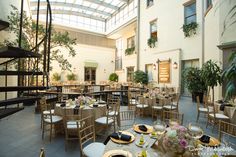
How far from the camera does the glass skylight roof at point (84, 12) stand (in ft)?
48.3

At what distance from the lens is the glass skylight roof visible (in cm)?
1471

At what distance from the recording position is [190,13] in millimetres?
9125

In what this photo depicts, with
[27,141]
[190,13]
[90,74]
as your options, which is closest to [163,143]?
[27,141]

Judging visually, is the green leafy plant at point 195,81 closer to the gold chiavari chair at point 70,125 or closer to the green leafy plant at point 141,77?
the green leafy plant at point 141,77

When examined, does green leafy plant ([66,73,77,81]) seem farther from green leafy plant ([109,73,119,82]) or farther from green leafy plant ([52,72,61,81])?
green leafy plant ([109,73,119,82])

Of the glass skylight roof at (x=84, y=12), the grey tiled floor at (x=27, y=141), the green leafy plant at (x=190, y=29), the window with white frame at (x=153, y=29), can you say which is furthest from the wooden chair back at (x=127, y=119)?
the glass skylight roof at (x=84, y=12)

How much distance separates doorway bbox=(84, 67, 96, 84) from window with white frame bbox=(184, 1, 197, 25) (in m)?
11.2

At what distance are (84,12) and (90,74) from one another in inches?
272

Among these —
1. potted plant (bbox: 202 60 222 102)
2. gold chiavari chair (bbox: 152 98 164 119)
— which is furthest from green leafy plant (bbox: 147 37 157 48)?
gold chiavari chair (bbox: 152 98 164 119)

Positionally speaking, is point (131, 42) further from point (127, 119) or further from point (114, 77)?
point (127, 119)

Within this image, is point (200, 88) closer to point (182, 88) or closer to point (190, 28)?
point (182, 88)

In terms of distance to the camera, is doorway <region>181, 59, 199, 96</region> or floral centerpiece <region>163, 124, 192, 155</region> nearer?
floral centerpiece <region>163, 124, 192, 155</region>

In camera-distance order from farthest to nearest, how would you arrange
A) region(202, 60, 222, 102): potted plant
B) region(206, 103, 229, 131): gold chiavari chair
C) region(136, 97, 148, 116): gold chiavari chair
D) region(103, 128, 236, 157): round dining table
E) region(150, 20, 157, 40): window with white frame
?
region(150, 20, 157, 40): window with white frame → region(202, 60, 222, 102): potted plant → region(136, 97, 148, 116): gold chiavari chair → region(206, 103, 229, 131): gold chiavari chair → region(103, 128, 236, 157): round dining table

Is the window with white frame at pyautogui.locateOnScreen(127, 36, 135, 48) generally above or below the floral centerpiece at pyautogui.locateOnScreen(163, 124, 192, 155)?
above
